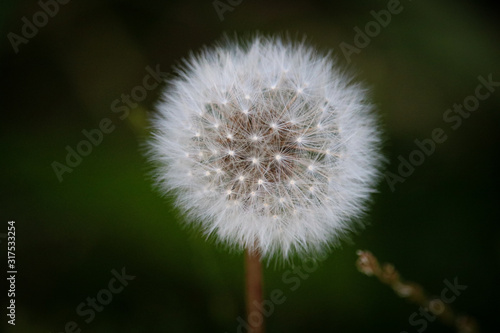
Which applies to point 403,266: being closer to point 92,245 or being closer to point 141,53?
point 92,245

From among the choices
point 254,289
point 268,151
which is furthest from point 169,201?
point 268,151

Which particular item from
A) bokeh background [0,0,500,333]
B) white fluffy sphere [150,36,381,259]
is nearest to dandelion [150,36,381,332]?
white fluffy sphere [150,36,381,259]

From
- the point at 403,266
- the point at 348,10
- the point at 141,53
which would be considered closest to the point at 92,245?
the point at 141,53

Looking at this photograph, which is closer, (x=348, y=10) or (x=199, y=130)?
(x=199, y=130)

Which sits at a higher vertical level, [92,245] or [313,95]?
[313,95]

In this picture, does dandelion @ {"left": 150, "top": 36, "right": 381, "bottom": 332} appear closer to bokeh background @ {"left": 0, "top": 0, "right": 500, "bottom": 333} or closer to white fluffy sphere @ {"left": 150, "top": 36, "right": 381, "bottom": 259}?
white fluffy sphere @ {"left": 150, "top": 36, "right": 381, "bottom": 259}

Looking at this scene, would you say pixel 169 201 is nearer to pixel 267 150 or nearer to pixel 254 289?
pixel 254 289

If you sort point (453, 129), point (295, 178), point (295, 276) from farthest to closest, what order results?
point (453, 129)
point (295, 276)
point (295, 178)
